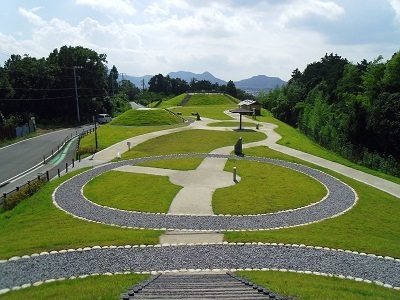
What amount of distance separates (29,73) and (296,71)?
290 ft

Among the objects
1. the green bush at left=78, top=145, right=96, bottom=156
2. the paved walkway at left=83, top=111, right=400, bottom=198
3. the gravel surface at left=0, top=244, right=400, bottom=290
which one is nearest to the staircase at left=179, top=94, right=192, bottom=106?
the paved walkway at left=83, top=111, right=400, bottom=198

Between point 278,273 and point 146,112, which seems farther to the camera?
point 146,112

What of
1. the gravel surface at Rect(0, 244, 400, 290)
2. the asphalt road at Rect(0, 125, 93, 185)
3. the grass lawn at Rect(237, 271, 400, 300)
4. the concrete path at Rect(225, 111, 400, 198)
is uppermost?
the grass lawn at Rect(237, 271, 400, 300)

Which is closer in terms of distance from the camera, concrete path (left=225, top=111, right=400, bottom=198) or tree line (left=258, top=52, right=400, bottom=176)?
concrete path (left=225, top=111, right=400, bottom=198)

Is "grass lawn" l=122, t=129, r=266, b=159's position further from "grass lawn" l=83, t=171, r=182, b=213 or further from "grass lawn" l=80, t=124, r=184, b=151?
"grass lawn" l=83, t=171, r=182, b=213

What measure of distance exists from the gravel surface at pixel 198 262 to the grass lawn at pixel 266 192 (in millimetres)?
4925

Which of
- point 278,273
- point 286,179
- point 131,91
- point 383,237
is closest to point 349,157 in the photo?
point 286,179

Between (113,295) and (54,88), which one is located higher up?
(54,88)

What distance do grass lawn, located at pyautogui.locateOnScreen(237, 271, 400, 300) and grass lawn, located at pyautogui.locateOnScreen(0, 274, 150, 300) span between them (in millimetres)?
3567

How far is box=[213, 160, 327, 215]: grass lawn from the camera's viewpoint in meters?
18.5

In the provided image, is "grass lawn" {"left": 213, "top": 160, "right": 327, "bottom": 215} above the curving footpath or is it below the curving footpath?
below

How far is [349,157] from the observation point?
35.2 meters

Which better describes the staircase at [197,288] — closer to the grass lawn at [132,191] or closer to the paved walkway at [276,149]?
the grass lawn at [132,191]

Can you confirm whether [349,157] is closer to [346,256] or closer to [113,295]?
[346,256]
